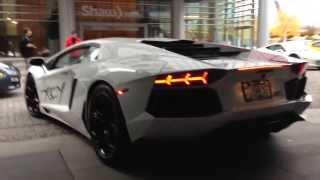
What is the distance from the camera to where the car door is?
212 inches

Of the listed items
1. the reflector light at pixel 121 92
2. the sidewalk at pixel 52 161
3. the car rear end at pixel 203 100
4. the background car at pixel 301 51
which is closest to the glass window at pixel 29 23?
the background car at pixel 301 51

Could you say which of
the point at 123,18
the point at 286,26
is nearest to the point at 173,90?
the point at 123,18

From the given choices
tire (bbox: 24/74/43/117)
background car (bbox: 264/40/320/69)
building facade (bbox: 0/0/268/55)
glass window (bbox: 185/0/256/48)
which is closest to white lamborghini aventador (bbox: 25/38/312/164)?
tire (bbox: 24/74/43/117)

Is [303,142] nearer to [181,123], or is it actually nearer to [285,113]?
[285,113]

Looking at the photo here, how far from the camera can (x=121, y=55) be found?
4.62 m

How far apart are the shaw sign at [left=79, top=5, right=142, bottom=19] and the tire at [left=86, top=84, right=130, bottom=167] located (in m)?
15.2

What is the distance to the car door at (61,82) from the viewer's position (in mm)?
5391

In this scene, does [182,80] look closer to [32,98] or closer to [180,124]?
[180,124]

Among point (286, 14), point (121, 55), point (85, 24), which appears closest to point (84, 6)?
point (85, 24)

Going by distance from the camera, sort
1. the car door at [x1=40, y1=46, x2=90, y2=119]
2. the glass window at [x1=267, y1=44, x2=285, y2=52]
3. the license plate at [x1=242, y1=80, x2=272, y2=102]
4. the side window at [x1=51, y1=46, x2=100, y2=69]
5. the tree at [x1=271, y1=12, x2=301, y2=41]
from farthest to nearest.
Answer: the tree at [x1=271, y1=12, x2=301, y2=41], the glass window at [x1=267, y1=44, x2=285, y2=52], the car door at [x1=40, y1=46, x2=90, y2=119], the side window at [x1=51, y1=46, x2=100, y2=69], the license plate at [x1=242, y1=80, x2=272, y2=102]

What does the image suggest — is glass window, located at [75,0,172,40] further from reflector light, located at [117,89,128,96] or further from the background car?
reflector light, located at [117,89,128,96]

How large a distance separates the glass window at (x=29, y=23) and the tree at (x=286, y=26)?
62.0 m

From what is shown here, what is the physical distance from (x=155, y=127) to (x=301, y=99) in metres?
1.63

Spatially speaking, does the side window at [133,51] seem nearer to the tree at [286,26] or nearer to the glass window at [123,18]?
the glass window at [123,18]
